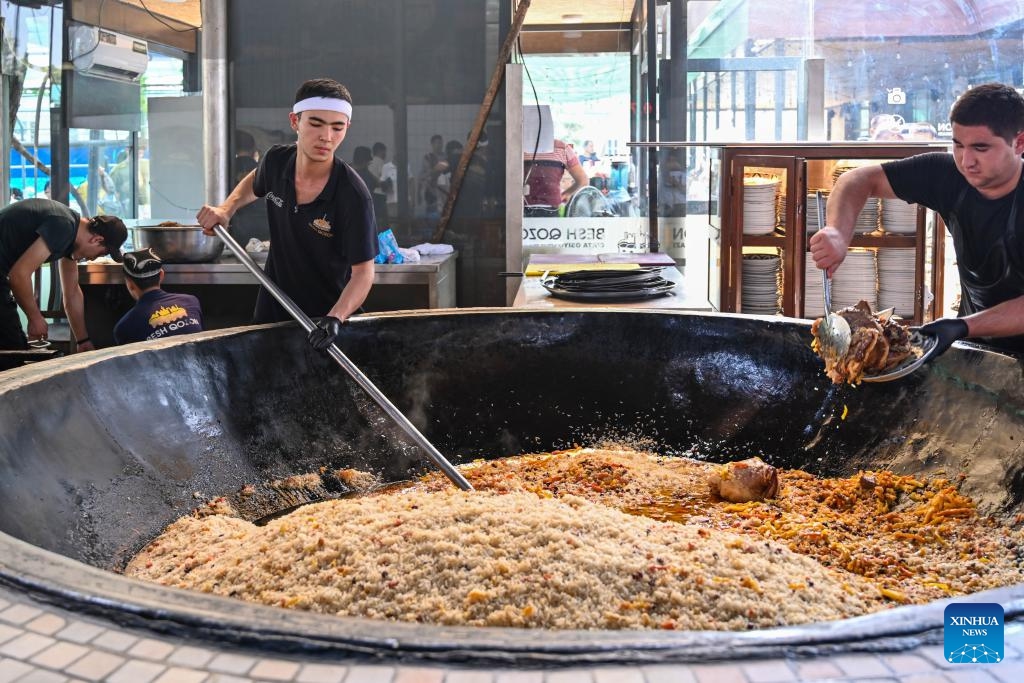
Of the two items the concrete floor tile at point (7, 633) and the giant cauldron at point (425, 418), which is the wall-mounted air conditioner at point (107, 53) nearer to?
the giant cauldron at point (425, 418)

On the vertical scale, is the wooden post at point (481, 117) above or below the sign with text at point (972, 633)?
above

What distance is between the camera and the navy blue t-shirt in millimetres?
3826

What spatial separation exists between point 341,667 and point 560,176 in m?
5.98

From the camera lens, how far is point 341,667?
78cm

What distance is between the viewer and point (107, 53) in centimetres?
593

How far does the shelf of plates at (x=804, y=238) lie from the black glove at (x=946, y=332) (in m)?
2.78

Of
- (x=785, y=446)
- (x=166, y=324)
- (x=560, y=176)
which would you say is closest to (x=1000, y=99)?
(x=785, y=446)

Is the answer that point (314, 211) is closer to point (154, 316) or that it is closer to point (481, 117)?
point (154, 316)

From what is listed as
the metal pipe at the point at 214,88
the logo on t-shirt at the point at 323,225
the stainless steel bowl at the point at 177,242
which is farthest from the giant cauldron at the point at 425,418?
the metal pipe at the point at 214,88

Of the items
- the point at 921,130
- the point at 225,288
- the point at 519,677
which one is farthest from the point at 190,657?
the point at 921,130

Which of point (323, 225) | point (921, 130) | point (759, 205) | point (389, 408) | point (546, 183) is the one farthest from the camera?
point (921, 130)

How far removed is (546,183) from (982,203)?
162 inches

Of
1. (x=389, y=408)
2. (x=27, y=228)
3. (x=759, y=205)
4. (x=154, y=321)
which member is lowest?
(x=389, y=408)

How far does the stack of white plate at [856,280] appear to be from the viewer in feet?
16.1
